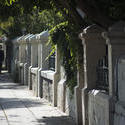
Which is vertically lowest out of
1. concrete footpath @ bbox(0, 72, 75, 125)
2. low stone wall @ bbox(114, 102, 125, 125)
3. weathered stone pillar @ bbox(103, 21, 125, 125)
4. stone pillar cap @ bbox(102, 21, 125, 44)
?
concrete footpath @ bbox(0, 72, 75, 125)

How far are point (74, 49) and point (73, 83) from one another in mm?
1062

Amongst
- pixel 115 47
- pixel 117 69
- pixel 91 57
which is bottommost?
pixel 117 69

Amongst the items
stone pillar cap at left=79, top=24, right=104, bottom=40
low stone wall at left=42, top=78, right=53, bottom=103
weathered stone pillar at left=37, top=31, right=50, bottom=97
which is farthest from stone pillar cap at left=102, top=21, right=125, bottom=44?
weathered stone pillar at left=37, top=31, right=50, bottom=97

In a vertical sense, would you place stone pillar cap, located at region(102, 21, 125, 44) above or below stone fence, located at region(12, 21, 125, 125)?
above

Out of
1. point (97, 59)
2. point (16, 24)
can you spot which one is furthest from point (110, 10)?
point (16, 24)

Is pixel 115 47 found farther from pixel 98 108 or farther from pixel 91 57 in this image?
pixel 91 57

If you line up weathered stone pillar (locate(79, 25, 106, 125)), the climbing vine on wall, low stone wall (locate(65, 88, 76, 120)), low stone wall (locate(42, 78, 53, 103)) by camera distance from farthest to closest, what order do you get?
low stone wall (locate(42, 78, 53, 103)), low stone wall (locate(65, 88, 76, 120)), the climbing vine on wall, weathered stone pillar (locate(79, 25, 106, 125))

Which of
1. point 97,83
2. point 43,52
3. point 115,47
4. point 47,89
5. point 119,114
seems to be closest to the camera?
point 119,114

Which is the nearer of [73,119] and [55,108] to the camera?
[73,119]

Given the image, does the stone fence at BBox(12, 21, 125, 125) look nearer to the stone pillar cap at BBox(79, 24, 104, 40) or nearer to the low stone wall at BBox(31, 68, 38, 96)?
the stone pillar cap at BBox(79, 24, 104, 40)

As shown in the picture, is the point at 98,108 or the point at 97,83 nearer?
the point at 98,108

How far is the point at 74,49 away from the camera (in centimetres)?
962

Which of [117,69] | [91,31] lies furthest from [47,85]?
[117,69]

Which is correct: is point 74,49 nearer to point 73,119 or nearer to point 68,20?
point 68,20
